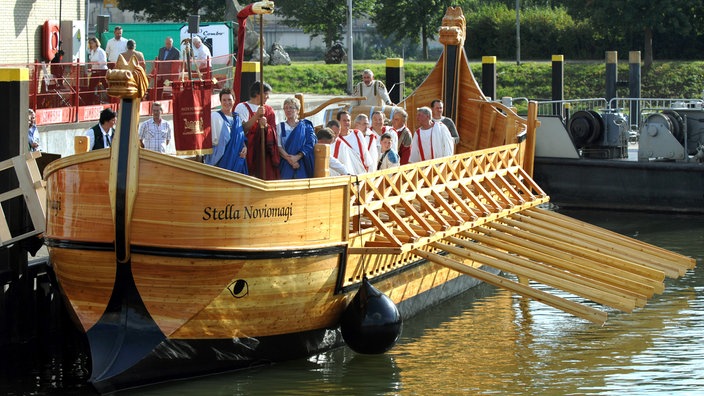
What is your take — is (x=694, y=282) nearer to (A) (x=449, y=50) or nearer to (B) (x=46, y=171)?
(A) (x=449, y=50)

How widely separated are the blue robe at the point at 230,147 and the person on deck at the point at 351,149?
4.45 ft

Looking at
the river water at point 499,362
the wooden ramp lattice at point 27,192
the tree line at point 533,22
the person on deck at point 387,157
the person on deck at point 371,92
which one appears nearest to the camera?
the river water at point 499,362

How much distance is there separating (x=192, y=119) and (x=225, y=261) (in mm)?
1816

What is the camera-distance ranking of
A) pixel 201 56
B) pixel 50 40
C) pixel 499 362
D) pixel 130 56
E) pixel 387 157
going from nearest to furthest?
pixel 499 362 → pixel 387 157 → pixel 130 56 → pixel 201 56 → pixel 50 40

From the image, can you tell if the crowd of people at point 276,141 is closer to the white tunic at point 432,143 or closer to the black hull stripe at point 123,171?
the white tunic at point 432,143

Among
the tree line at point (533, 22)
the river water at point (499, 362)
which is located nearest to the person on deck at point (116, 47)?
the river water at point (499, 362)

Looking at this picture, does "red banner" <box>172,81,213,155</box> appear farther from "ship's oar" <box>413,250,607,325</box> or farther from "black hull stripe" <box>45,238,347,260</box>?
"ship's oar" <box>413,250,607,325</box>

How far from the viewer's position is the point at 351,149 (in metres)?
14.2

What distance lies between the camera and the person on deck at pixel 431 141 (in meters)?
16.1

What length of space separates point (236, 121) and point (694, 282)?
757cm

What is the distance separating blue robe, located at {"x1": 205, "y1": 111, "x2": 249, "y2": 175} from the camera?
1283cm

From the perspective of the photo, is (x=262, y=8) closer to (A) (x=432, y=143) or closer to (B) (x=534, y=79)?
(A) (x=432, y=143)

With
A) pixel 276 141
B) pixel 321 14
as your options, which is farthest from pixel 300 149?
pixel 321 14

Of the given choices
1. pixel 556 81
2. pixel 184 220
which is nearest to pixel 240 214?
pixel 184 220
